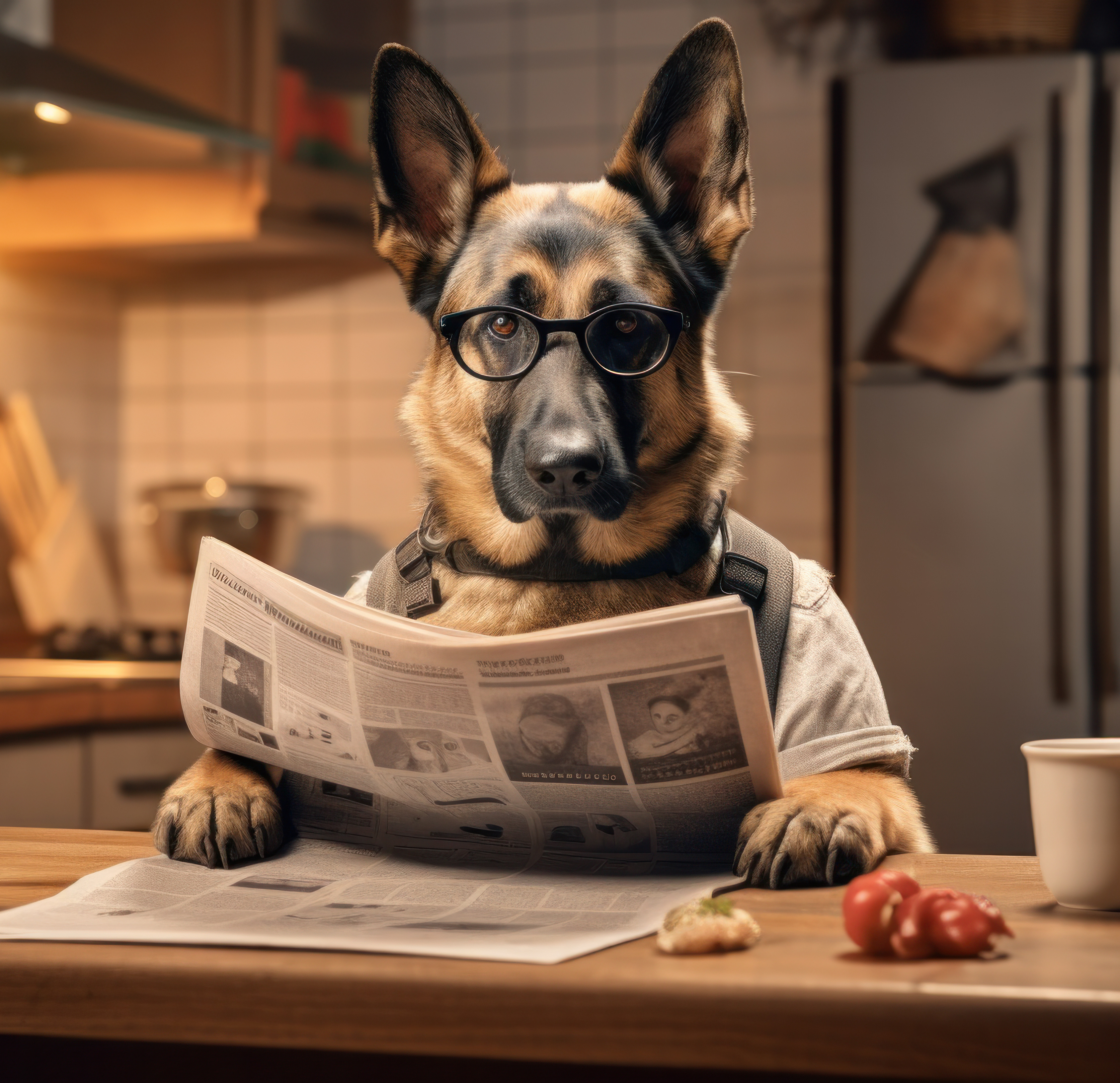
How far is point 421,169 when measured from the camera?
1.03 meters

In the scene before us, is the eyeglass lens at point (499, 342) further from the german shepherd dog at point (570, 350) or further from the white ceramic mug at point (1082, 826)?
the white ceramic mug at point (1082, 826)

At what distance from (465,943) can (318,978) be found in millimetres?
71

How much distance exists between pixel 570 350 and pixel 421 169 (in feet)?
0.92

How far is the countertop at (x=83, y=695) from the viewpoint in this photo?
1945 mm

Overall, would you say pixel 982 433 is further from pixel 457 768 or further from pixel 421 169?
pixel 457 768

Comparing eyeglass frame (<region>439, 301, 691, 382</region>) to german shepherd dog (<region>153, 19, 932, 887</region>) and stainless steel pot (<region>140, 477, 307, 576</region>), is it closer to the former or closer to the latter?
german shepherd dog (<region>153, 19, 932, 887</region>)

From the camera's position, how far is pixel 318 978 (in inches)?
19.2

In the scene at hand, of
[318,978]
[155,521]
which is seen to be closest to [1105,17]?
[155,521]

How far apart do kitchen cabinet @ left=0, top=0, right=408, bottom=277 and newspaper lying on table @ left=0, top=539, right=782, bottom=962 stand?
211 cm

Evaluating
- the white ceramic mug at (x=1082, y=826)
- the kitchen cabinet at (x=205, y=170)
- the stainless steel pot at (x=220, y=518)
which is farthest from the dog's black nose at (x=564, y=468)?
the kitchen cabinet at (x=205, y=170)

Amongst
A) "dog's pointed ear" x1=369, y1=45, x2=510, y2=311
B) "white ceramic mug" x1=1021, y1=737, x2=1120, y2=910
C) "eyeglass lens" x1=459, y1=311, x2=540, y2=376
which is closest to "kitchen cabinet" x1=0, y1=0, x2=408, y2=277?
"dog's pointed ear" x1=369, y1=45, x2=510, y2=311

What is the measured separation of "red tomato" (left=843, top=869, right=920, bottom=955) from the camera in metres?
0.51

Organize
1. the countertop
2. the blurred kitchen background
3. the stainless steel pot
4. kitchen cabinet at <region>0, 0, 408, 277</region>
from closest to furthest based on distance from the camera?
the countertop < the blurred kitchen background < kitchen cabinet at <region>0, 0, 408, 277</region> < the stainless steel pot

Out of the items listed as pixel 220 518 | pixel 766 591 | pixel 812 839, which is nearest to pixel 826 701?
pixel 766 591
